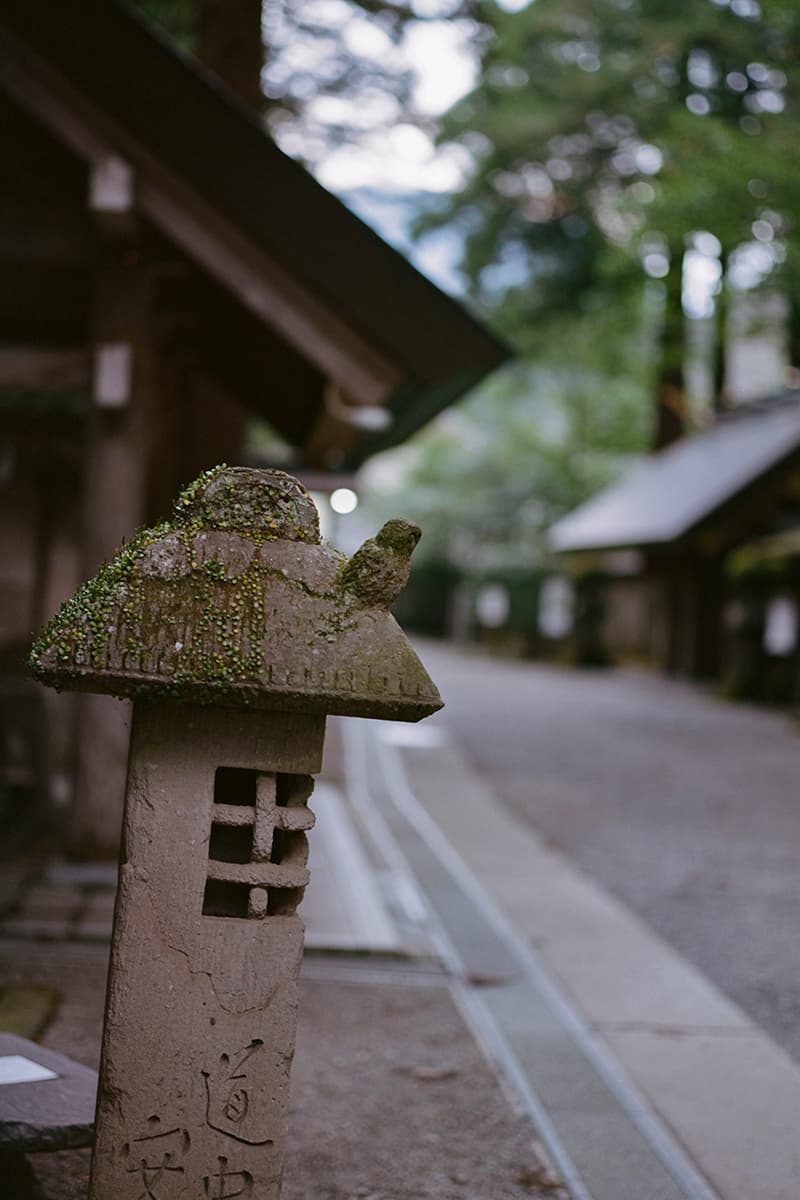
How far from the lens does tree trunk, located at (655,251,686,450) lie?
74.0 ft

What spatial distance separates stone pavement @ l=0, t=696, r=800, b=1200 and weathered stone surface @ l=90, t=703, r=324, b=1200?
0.75 metres

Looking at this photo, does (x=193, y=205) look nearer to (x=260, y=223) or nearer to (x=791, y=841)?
(x=260, y=223)

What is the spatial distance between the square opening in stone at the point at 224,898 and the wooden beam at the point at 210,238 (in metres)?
3.72

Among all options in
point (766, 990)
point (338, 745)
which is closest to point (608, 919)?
point (766, 990)

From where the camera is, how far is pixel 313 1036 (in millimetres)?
4773

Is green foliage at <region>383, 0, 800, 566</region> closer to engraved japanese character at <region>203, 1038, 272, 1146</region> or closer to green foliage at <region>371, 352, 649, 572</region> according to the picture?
green foliage at <region>371, 352, 649, 572</region>

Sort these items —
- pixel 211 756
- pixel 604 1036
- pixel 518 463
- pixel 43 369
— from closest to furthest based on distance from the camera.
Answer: pixel 211 756, pixel 604 1036, pixel 43 369, pixel 518 463

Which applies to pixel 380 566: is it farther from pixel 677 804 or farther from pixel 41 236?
pixel 677 804

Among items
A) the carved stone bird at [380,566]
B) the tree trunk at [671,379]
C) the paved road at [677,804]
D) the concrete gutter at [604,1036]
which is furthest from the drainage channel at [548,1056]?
the tree trunk at [671,379]

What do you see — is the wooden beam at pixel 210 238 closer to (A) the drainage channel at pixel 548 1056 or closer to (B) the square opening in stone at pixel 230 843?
(A) the drainage channel at pixel 548 1056

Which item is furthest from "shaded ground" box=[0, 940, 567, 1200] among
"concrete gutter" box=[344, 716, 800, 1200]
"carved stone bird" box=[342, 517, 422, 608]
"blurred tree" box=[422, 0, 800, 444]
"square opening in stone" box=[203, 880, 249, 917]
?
"blurred tree" box=[422, 0, 800, 444]

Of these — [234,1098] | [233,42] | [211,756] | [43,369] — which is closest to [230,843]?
[211,756]

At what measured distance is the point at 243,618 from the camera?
8.27ft

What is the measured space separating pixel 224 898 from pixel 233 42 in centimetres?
833
